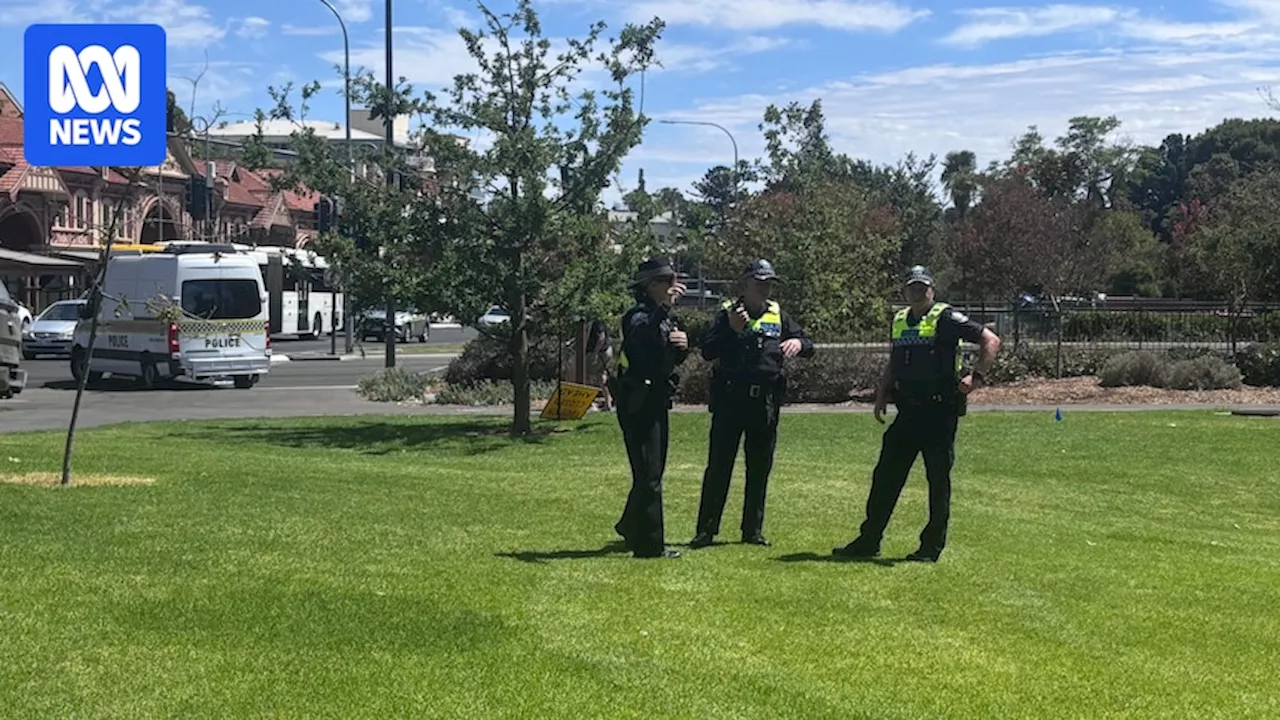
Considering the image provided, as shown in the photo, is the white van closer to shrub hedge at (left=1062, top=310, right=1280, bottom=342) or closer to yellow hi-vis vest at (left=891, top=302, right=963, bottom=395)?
shrub hedge at (left=1062, top=310, right=1280, bottom=342)

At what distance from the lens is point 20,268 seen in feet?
138

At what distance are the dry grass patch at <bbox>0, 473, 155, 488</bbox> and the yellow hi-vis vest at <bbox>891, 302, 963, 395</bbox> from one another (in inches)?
243

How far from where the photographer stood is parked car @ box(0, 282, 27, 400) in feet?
44.8

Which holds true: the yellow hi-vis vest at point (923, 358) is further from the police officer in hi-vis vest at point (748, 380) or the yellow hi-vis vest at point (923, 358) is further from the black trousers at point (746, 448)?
the black trousers at point (746, 448)

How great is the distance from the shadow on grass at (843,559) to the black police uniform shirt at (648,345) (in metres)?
1.39

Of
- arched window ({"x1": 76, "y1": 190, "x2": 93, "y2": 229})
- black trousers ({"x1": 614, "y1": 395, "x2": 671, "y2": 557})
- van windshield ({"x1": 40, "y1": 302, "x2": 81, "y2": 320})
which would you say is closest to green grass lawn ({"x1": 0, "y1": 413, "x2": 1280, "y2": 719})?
black trousers ({"x1": 614, "y1": 395, "x2": 671, "y2": 557})

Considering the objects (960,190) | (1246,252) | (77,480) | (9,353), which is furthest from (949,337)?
(960,190)

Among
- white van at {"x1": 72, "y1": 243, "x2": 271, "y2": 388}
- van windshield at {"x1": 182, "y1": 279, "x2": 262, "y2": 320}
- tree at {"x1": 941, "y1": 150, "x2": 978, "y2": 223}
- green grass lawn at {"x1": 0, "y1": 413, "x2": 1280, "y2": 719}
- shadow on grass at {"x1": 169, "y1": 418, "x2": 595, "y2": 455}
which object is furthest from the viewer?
tree at {"x1": 941, "y1": 150, "x2": 978, "y2": 223}

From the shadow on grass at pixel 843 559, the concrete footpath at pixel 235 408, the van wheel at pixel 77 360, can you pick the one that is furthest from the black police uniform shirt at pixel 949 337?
the van wheel at pixel 77 360

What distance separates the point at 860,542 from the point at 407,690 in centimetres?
403

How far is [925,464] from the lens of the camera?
8453 millimetres

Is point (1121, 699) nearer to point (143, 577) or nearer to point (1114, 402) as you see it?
point (143, 577)

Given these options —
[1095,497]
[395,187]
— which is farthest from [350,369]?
[1095,497]

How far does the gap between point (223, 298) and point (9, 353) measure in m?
13.4
